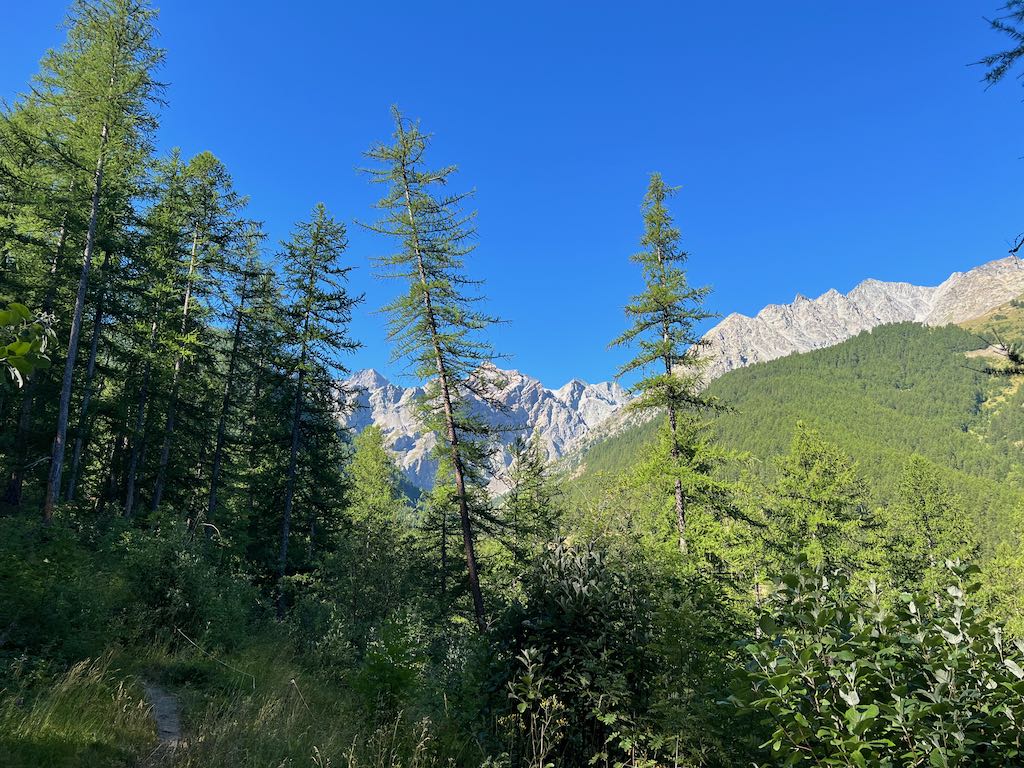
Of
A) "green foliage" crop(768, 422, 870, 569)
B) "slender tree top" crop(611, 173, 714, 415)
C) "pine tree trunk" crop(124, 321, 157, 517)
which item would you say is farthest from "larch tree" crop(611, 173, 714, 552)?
"pine tree trunk" crop(124, 321, 157, 517)

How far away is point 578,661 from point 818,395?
21466cm

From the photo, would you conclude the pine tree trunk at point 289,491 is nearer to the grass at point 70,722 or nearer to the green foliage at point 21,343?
the grass at point 70,722

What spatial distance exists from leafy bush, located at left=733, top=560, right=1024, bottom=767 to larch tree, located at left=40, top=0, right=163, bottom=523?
17.6m

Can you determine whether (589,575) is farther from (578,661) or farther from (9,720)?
(9,720)

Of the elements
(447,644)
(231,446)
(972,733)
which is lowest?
(447,644)

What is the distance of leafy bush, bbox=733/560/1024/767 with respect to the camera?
7.11 ft

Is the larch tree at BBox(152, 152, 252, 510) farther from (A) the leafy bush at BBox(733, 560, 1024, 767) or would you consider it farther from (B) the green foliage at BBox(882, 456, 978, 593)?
(B) the green foliage at BBox(882, 456, 978, 593)

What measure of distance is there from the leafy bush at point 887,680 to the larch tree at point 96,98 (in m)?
17.6

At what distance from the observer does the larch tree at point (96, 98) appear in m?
14.0

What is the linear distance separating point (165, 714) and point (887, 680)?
738 centimetres

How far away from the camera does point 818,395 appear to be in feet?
607

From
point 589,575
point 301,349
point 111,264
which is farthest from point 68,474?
point 589,575

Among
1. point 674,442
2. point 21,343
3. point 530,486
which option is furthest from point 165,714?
point 530,486

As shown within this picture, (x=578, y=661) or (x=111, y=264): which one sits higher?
(x=111, y=264)
